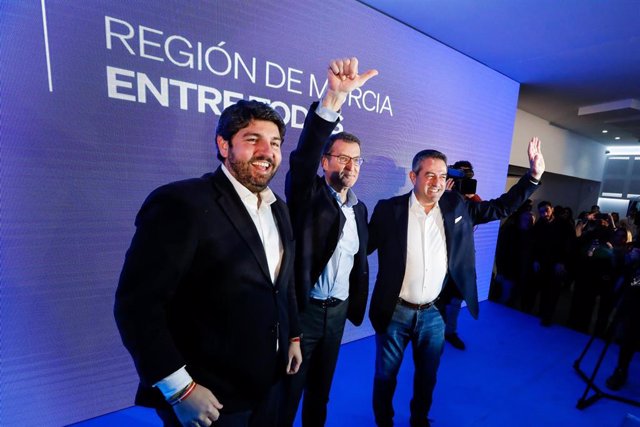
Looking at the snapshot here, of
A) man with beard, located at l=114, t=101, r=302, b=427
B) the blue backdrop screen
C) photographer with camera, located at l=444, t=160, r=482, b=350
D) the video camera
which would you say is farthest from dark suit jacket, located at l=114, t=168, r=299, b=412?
the video camera

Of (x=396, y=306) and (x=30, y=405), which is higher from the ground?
(x=396, y=306)

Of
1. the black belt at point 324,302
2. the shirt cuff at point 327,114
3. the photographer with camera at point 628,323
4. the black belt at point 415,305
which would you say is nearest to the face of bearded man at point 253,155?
the shirt cuff at point 327,114

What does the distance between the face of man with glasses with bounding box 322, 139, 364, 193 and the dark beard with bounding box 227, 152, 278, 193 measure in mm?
598

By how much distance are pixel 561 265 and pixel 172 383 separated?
15.3ft

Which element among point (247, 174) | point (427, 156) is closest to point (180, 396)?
point (247, 174)

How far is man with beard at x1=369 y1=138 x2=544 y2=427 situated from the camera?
6.16 ft

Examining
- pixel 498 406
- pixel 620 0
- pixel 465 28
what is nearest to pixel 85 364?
pixel 498 406

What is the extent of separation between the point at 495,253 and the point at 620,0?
3342 mm

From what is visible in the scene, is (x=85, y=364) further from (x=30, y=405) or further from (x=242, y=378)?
(x=242, y=378)

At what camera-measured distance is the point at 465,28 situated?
293cm

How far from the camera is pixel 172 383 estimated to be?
0.92m

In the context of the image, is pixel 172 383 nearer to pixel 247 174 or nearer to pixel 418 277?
pixel 247 174

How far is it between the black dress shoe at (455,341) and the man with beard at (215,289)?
2.58 meters

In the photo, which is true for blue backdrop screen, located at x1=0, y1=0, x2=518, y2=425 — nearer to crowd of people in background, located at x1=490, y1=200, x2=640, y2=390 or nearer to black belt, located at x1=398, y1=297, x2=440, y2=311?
black belt, located at x1=398, y1=297, x2=440, y2=311
